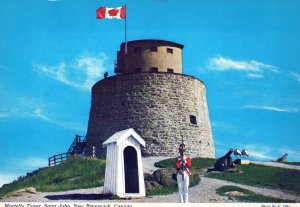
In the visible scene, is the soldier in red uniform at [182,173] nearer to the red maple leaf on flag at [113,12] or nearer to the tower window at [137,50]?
the red maple leaf on flag at [113,12]

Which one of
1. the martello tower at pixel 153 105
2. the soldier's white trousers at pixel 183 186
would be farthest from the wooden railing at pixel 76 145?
the soldier's white trousers at pixel 183 186

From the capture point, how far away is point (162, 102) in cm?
3142

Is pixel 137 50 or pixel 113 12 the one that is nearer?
pixel 113 12

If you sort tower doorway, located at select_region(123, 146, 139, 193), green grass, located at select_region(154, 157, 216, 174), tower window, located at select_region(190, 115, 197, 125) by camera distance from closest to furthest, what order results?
tower doorway, located at select_region(123, 146, 139, 193) → green grass, located at select_region(154, 157, 216, 174) → tower window, located at select_region(190, 115, 197, 125)

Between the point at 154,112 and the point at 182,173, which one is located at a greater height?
the point at 154,112

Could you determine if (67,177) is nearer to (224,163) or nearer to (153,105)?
(224,163)

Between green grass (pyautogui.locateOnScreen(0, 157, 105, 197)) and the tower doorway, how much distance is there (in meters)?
3.46

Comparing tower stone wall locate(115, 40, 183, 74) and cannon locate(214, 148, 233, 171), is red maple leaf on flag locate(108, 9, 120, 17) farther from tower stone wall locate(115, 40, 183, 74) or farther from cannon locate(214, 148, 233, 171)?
cannon locate(214, 148, 233, 171)

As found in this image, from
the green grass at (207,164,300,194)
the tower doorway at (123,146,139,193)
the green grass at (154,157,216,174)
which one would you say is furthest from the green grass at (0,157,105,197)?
the green grass at (207,164,300,194)

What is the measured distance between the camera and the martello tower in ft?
101

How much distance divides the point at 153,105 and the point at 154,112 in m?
0.47

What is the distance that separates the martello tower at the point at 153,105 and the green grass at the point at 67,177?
4.20m

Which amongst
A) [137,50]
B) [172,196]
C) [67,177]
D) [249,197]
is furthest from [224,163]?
[137,50]

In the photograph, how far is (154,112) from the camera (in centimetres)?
3112
